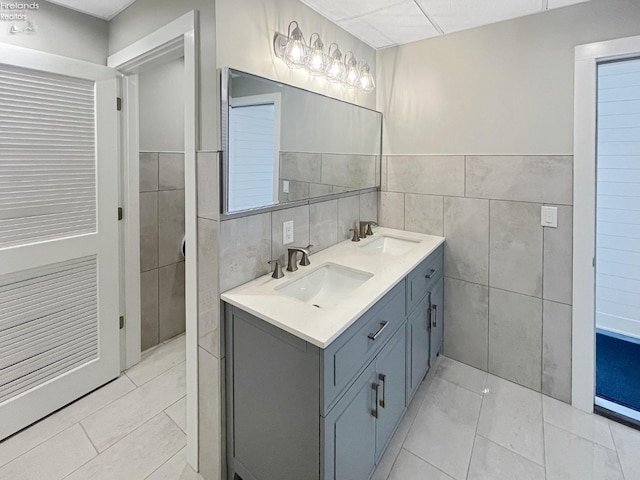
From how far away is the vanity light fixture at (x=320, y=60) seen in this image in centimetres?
172

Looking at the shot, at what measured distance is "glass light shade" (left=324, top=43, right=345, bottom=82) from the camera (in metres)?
2.08

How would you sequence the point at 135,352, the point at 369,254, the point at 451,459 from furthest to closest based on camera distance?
the point at 135,352, the point at 369,254, the point at 451,459

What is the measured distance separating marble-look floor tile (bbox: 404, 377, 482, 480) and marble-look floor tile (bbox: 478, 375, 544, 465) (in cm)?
7

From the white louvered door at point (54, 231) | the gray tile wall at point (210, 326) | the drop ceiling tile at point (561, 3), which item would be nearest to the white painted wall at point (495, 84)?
the drop ceiling tile at point (561, 3)

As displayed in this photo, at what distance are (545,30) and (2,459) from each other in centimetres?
363

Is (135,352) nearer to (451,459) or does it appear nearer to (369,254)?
(369,254)

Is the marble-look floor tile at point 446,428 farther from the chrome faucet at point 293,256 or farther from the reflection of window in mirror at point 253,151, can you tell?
the reflection of window in mirror at point 253,151

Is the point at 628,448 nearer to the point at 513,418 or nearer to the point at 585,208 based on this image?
the point at 513,418

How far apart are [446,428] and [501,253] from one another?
1115mm

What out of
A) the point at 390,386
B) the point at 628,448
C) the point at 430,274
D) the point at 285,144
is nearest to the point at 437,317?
the point at 430,274

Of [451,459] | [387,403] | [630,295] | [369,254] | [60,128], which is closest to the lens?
[387,403]

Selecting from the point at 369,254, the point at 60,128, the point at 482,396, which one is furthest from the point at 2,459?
the point at 482,396

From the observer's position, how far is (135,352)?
2523 mm

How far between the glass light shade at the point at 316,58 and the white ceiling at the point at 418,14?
0.19 meters
